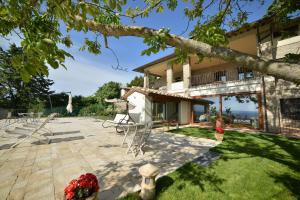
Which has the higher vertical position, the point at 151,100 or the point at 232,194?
the point at 151,100

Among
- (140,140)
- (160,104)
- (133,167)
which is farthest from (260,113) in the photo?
(133,167)

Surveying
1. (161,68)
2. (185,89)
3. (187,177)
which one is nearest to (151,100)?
(185,89)

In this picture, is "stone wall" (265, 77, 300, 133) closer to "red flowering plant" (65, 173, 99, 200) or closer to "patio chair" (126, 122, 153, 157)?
"patio chair" (126, 122, 153, 157)

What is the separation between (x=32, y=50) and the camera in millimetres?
1219

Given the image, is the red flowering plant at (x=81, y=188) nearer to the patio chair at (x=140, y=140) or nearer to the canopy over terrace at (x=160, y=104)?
the patio chair at (x=140, y=140)

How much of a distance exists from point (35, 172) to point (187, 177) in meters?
3.52

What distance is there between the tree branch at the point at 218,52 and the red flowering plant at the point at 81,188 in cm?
214

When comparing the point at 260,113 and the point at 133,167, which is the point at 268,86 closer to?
the point at 260,113

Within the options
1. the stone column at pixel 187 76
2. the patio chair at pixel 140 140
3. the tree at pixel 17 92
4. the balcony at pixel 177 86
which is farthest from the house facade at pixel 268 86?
the tree at pixel 17 92

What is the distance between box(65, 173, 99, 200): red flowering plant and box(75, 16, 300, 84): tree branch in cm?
214

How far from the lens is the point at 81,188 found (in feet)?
6.48

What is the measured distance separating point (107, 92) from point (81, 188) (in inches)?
1165

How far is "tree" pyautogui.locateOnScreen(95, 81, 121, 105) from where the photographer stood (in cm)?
3020

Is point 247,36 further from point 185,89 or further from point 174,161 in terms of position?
point 174,161
